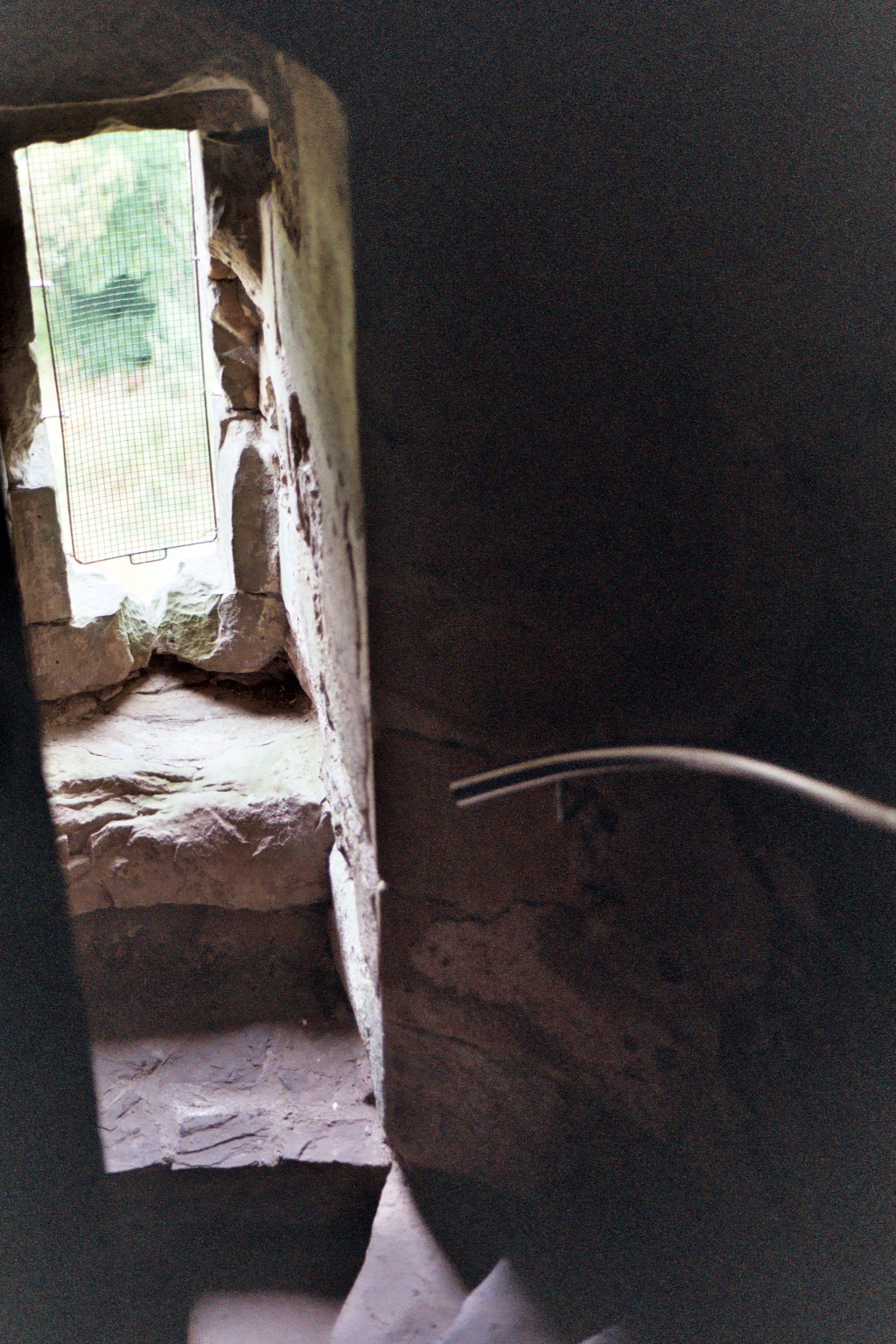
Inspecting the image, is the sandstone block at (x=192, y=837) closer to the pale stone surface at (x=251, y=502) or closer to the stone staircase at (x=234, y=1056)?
the stone staircase at (x=234, y=1056)

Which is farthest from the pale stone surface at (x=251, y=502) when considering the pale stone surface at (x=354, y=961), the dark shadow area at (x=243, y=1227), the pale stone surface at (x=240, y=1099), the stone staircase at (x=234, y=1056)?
the dark shadow area at (x=243, y=1227)

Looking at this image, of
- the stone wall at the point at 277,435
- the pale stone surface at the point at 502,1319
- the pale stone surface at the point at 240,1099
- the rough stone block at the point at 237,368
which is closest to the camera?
the stone wall at the point at 277,435

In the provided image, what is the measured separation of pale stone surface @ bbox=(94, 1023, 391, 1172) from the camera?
191cm

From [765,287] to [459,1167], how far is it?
57.1 inches

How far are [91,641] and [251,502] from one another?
0.46 metres

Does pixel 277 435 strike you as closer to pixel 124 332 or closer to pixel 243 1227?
pixel 124 332

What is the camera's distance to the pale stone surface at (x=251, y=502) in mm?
2260

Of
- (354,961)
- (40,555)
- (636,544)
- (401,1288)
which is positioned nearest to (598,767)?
(636,544)

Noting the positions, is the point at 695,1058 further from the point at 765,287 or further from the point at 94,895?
the point at 94,895

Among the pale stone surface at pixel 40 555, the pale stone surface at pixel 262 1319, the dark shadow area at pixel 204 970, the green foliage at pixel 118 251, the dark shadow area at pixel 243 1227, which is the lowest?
the pale stone surface at pixel 262 1319

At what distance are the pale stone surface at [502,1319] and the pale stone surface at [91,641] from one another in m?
1.43

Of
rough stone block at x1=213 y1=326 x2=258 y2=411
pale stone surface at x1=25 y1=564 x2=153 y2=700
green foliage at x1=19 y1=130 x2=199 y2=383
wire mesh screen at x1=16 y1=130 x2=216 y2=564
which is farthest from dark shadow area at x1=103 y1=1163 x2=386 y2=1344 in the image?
green foliage at x1=19 y1=130 x2=199 y2=383

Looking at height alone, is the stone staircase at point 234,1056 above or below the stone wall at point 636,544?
below

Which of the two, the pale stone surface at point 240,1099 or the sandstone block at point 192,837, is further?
the sandstone block at point 192,837
